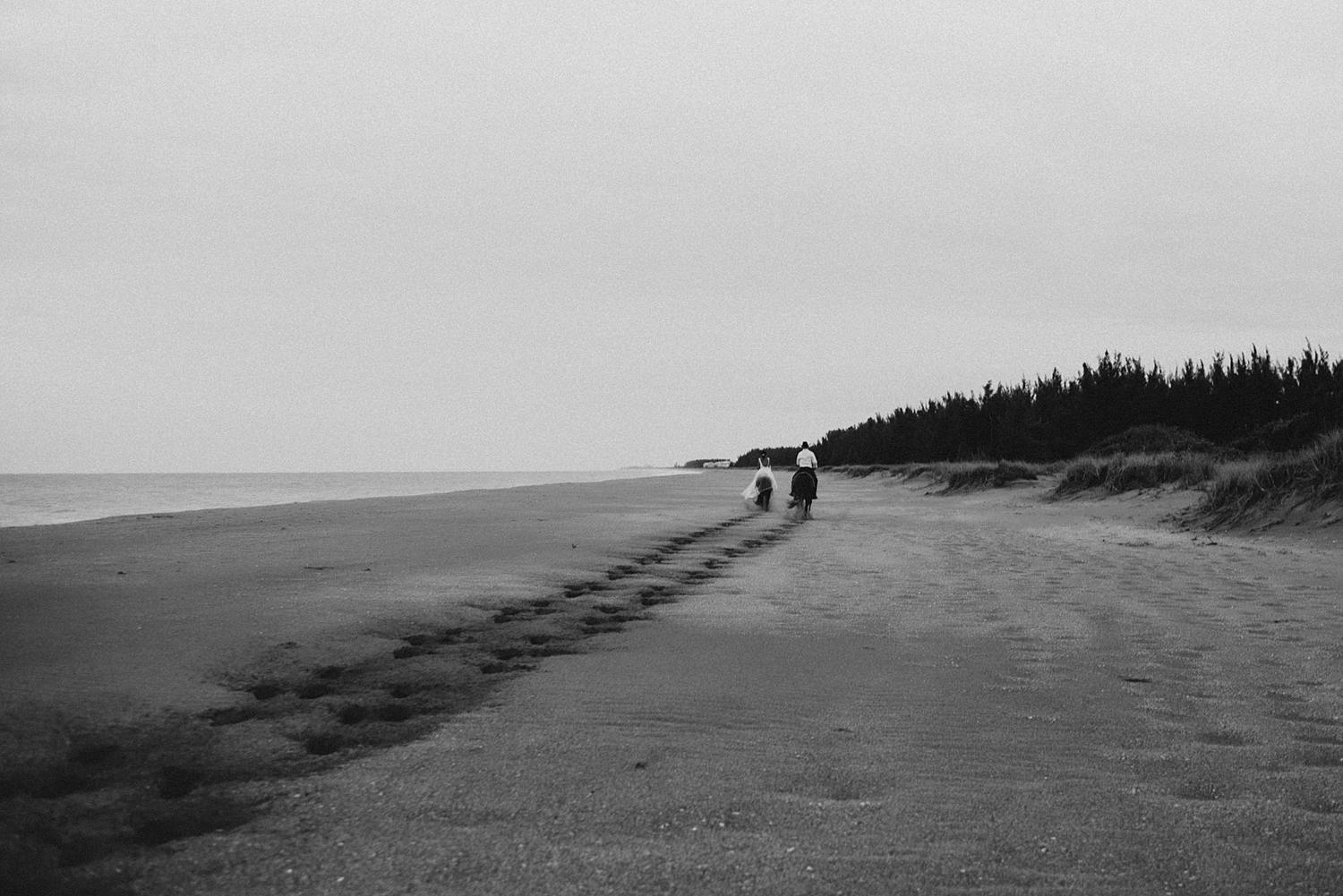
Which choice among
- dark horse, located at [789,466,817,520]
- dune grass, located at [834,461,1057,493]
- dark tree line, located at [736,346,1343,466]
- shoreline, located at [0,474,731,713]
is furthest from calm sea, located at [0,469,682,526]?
dark tree line, located at [736,346,1343,466]

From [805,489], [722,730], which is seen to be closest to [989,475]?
[805,489]

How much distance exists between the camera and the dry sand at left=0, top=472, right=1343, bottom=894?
1887mm

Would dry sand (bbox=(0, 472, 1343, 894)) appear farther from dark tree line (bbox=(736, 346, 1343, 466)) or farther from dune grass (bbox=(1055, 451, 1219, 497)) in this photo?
dark tree line (bbox=(736, 346, 1343, 466))

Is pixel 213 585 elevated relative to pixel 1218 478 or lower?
lower

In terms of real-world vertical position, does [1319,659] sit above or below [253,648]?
below

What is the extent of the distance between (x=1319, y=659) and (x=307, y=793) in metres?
4.18

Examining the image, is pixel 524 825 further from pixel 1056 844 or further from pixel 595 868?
pixel 1056 844

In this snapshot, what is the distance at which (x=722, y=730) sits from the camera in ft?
9.41

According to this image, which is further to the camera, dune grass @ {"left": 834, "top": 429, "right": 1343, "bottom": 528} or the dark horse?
the dark horse

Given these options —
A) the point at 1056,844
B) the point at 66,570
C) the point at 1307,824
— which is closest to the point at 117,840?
the point at 1056,844

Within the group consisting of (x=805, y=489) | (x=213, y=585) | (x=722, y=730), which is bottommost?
(x=722, y=730)

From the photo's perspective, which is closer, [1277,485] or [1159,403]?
[1277,485]

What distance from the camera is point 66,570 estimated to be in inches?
244

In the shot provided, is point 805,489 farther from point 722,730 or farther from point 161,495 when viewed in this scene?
point 161,495
